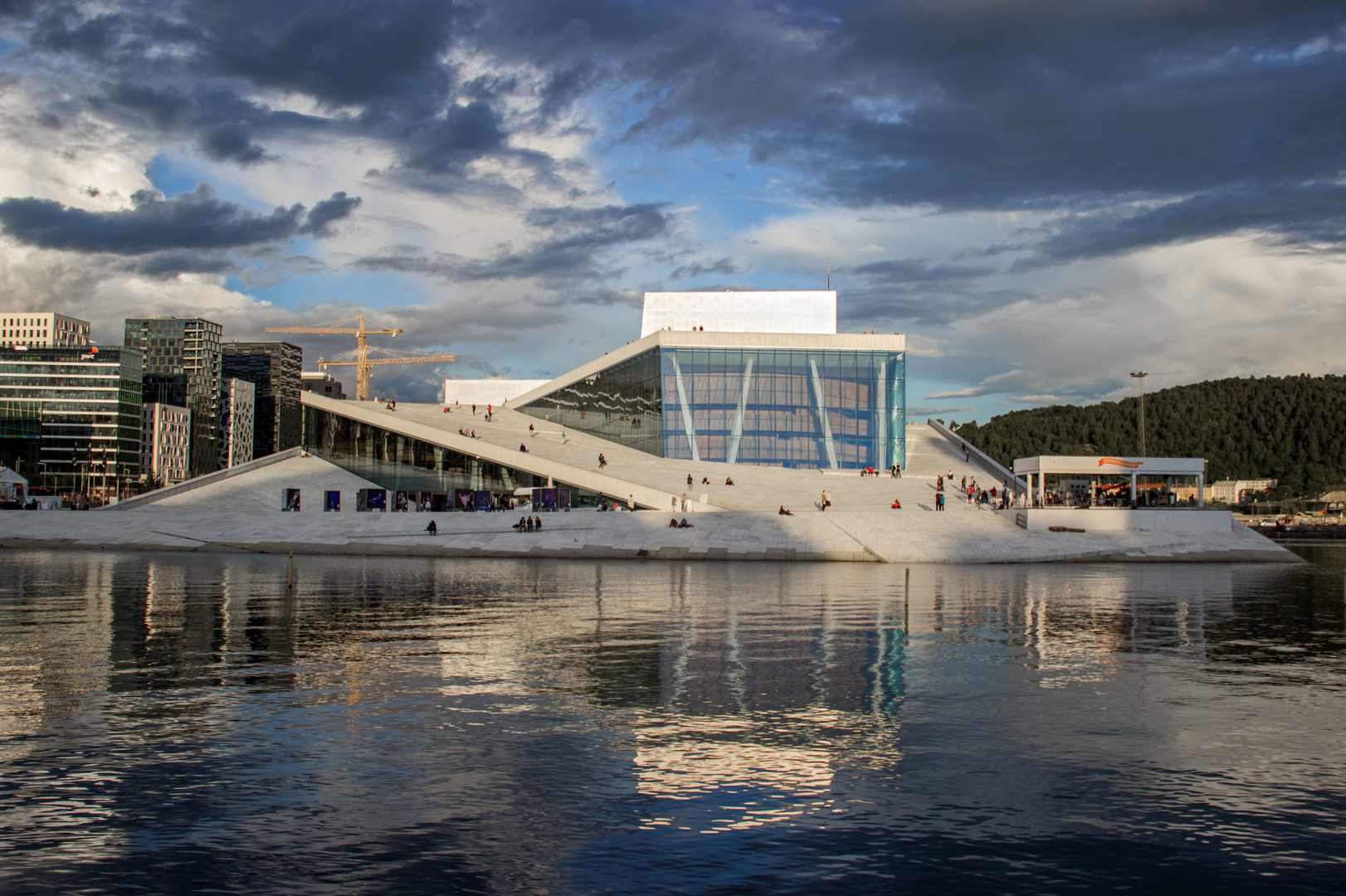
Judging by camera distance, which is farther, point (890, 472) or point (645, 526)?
point (890, 472)

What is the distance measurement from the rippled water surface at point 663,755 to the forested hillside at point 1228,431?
5565 inches

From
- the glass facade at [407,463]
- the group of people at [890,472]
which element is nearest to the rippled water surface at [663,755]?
the glass facade at [407,463]

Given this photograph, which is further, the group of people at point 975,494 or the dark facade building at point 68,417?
the dark facade building at point 68,417

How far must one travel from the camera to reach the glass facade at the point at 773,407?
6594 centimetres

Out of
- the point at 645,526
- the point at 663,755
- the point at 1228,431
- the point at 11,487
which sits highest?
the point at 1228,431

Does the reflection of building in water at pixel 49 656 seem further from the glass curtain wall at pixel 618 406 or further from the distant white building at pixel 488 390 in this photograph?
the distant white building at pixel 488 390

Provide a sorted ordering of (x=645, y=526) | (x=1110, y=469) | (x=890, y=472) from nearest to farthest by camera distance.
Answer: (x=645, y=526)
(x=1110, y=469)
(x=890, y=472)

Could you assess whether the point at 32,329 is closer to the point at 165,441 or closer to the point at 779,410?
the point at 165,441

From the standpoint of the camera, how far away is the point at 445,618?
63.9 feet

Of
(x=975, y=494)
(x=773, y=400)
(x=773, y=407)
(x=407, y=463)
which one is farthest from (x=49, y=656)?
(x=773, y=400)

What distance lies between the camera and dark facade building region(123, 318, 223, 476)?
175 m

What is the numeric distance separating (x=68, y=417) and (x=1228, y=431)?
164 meters

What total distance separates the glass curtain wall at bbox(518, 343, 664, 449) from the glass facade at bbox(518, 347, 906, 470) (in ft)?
0.32

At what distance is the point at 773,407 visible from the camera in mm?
66312
